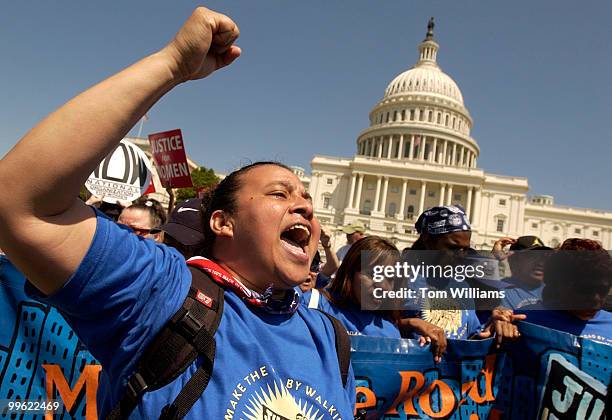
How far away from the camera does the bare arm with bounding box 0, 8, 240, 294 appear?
0.99 metres

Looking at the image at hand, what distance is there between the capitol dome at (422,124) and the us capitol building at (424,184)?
16 centimetres

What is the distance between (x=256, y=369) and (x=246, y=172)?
0.77 meters

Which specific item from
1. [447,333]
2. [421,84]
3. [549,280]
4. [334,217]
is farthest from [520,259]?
[421,84]

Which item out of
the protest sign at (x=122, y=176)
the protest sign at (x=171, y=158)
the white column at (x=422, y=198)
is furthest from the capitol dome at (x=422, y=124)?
the protest sign at (x=122, y=176)

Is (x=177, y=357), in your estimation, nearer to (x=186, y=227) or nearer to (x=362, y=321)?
(x=362, y=321)

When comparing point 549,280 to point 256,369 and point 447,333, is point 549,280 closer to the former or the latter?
point 447,333

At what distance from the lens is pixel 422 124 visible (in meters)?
74.8

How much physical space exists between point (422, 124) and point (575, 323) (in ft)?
246

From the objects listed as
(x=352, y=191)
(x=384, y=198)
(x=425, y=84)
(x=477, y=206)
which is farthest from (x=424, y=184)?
(x=425, y=84)

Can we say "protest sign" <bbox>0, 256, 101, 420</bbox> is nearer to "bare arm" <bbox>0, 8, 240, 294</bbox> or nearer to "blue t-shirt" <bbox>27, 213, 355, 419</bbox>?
"blue t-shirt" <bbox>27, 213, 355, 419</bbox>

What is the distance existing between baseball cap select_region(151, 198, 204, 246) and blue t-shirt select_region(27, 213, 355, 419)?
1.66m

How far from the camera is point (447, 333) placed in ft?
10.7

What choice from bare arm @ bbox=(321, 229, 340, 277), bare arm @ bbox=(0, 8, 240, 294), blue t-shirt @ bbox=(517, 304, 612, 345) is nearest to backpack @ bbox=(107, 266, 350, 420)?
bare arm @ bbox=(0, 8, 240, 294)

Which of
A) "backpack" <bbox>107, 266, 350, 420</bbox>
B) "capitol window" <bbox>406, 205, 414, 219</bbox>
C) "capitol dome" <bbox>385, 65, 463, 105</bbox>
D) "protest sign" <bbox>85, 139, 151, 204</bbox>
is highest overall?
"capitol dome" <bbox>385, 65, 463, 105</bbox>
